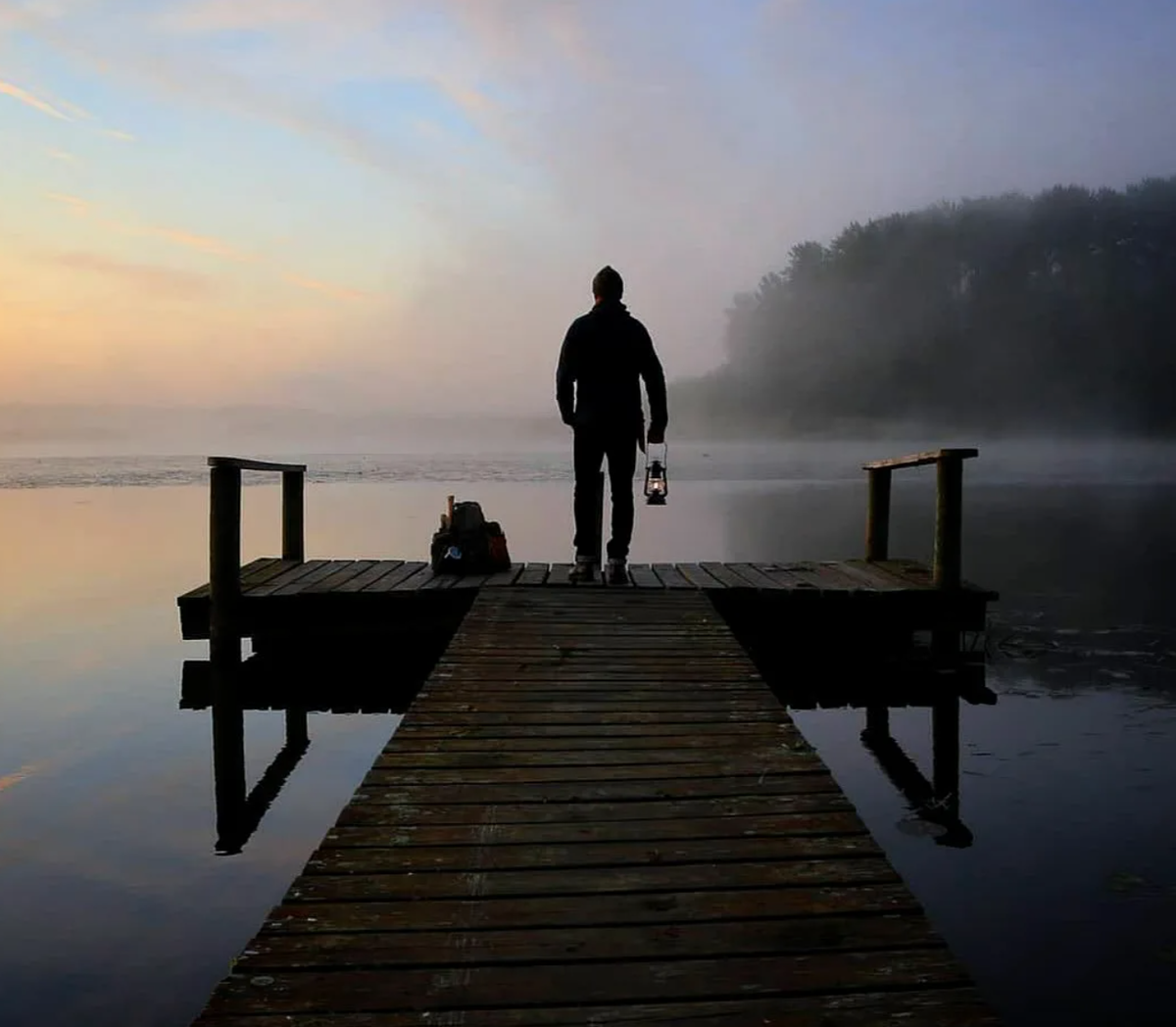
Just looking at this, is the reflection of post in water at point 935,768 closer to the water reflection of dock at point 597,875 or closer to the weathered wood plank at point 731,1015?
the water reflection of dock at point 597,875

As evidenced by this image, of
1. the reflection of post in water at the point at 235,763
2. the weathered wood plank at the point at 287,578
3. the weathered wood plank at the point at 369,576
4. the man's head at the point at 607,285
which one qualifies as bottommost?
the reflection of post in water at the point at 235,763

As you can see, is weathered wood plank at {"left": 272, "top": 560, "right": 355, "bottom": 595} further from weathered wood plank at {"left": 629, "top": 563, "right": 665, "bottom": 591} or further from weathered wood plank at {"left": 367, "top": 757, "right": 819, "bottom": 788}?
weathered wood plank at {"left": 367, "top": 757, "right": 819, "bottom": 788}

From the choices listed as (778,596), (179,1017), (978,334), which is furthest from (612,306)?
(978,334)

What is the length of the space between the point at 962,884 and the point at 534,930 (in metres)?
3.79

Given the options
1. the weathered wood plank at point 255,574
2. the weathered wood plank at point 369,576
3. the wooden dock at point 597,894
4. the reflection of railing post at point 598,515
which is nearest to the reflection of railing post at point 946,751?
the wooden dock at point 597,894

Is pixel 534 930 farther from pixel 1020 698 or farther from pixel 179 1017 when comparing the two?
pixel 1020 698

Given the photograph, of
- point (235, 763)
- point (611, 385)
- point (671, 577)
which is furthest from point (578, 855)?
point (671, 577)

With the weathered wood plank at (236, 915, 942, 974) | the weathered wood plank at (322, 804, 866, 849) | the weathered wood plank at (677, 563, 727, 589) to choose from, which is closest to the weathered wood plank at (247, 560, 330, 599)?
the weathered wood plank at (677, 563, 727, 589)

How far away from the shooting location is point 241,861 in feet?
20.2

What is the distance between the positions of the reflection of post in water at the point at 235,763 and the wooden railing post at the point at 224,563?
234mm

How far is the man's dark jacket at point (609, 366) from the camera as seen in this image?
859cm

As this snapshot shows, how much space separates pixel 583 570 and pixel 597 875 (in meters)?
5.96

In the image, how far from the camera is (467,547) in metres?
9.95

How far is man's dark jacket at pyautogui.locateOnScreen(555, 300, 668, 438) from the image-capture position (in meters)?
8.59
